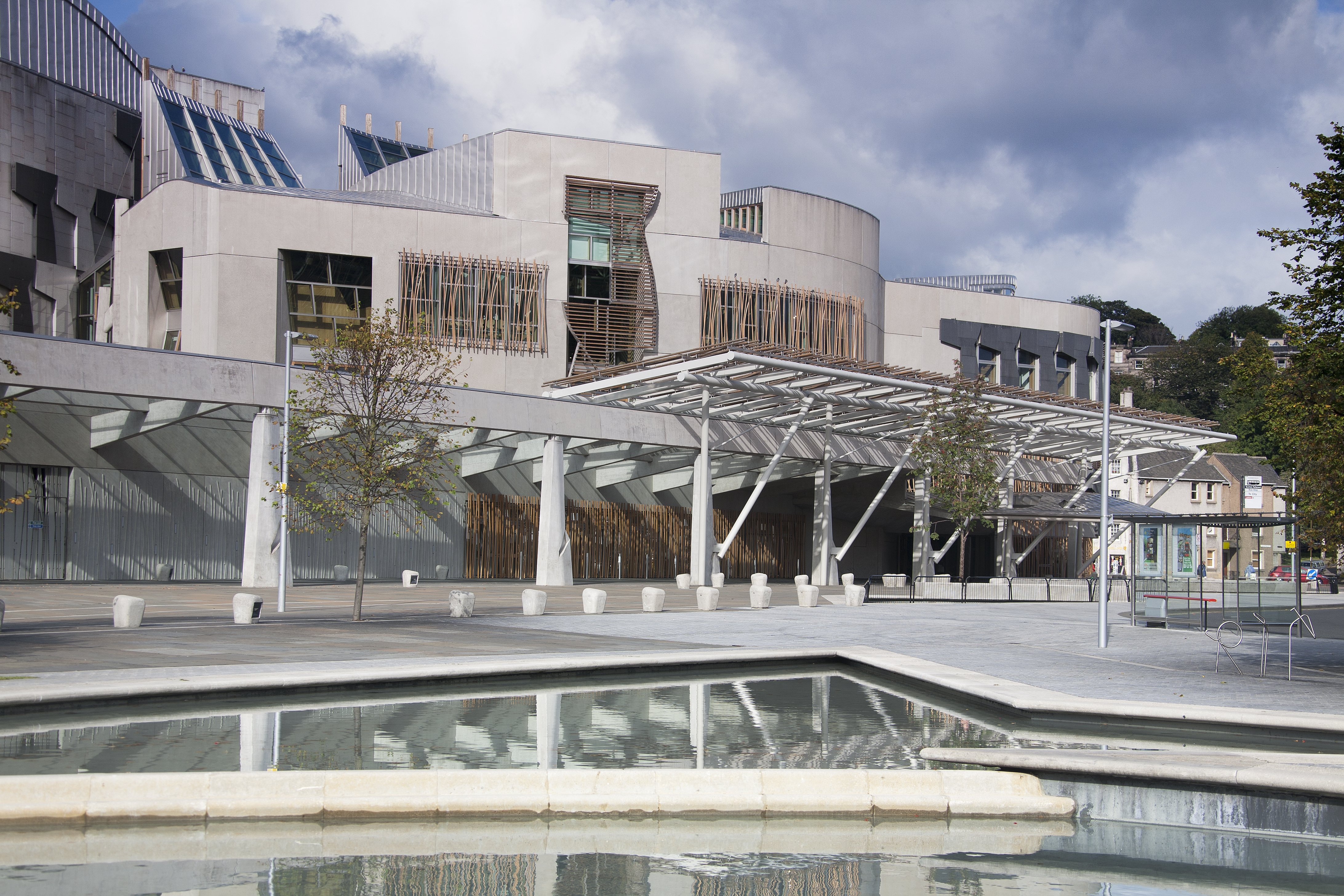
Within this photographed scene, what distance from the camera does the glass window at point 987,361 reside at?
61.4 m

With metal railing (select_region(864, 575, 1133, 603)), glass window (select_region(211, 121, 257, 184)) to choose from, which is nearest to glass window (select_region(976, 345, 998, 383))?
metal railing (select_region(864, 575, 1133, 603))

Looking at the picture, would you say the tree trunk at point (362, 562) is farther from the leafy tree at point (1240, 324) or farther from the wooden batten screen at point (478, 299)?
the leafy tree at point (1240, 324)

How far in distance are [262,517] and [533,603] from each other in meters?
9.78

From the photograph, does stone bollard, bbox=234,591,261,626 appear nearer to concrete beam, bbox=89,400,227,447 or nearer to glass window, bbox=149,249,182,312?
concrete beam, bbox=89,400,227,447

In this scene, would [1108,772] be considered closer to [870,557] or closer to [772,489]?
[772,489]

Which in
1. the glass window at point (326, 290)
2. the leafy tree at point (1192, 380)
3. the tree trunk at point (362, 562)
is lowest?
the tree trunk at point (362, 562)

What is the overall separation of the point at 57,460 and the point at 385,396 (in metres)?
13.2

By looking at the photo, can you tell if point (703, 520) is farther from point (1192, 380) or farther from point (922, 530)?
point (1192, 380)

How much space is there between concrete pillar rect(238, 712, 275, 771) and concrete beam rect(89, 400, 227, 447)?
21.3m

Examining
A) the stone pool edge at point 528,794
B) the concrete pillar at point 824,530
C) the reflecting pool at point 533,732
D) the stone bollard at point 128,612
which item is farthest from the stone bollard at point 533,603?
the concrete pillar at point 824,530

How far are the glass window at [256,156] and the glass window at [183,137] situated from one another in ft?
9.36

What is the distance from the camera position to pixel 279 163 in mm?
56281

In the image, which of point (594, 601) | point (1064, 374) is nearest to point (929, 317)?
point (1064, 374)

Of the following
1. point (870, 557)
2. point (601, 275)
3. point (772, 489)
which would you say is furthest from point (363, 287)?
point (870, 557)
